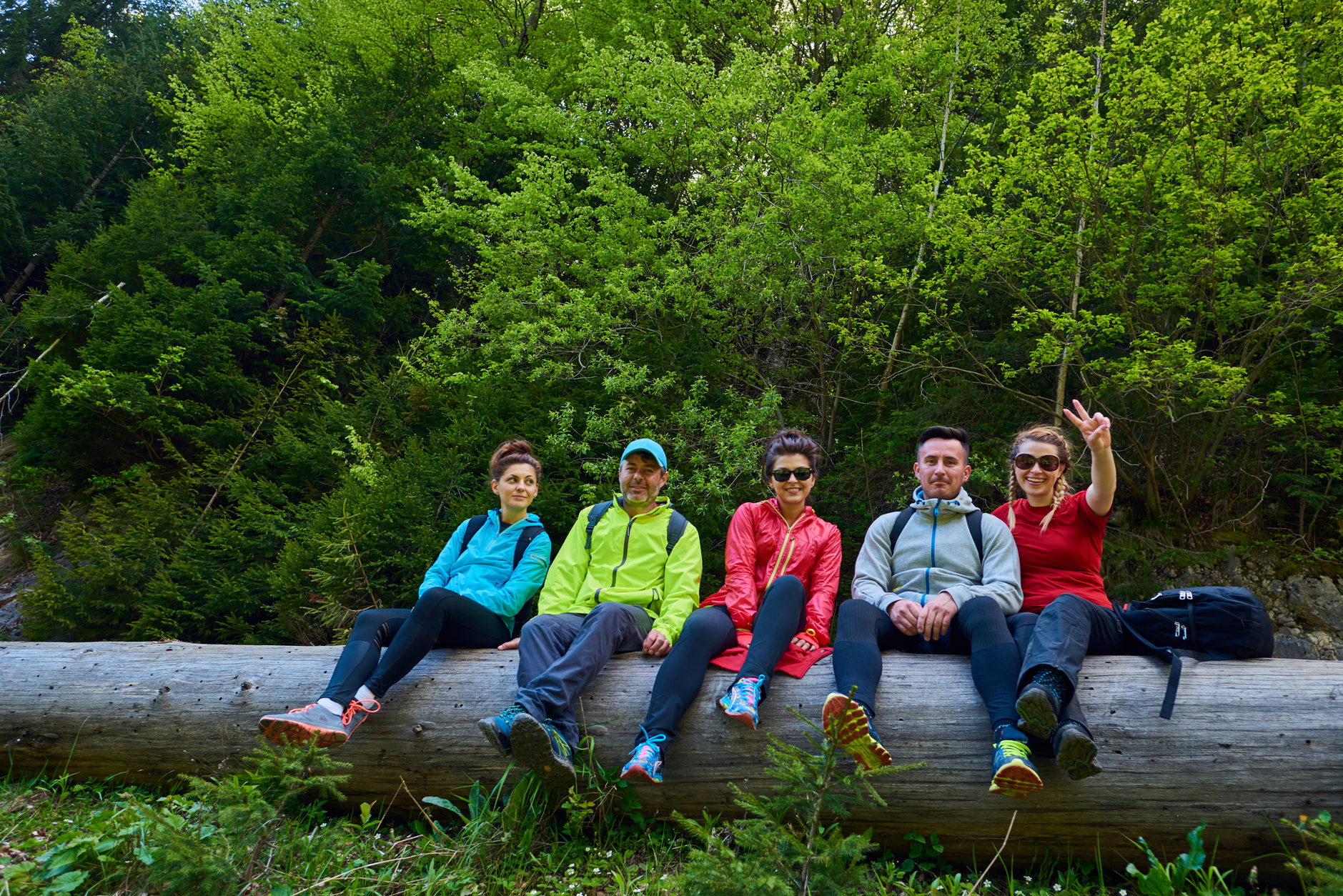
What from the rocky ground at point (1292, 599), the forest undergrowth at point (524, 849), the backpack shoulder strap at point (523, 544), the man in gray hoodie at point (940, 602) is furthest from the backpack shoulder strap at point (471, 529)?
the rocky ground at point (1292, 599)

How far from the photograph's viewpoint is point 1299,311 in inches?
232

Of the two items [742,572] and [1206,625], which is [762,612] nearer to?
[742,572]

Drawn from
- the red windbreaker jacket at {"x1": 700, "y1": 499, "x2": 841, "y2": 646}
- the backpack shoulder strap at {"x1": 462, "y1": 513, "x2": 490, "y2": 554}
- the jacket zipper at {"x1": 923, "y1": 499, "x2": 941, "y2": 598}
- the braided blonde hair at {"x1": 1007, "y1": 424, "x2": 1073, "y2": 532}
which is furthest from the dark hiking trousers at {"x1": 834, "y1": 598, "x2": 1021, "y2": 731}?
the backpack shoulder strap at {"x1": 462, "y1": 513, "x2": 490, "y2": 554}

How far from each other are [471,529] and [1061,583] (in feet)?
10.8

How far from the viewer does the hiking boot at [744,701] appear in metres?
3.09

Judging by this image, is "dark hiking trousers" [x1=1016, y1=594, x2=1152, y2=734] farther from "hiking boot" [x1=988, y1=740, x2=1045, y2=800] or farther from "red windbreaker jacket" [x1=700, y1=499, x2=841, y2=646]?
"red windbreaker jacket" [x1=700, y1=499, x2=841, y2=646]

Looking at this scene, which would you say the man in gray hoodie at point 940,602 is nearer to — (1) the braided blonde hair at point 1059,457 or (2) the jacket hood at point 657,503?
(1) the braided blonde hair at point 1059,457

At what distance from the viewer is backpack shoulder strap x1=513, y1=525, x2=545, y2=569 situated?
14.0ft

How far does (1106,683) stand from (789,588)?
1.46 meters

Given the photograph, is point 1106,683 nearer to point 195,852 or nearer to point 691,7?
point 195,852

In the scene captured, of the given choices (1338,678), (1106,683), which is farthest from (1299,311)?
(1106,683)

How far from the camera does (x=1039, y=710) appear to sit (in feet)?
8.86

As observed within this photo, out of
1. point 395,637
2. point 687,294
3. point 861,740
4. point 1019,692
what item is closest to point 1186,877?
point 1019,692

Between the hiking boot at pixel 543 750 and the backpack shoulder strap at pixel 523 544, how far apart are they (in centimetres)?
130
